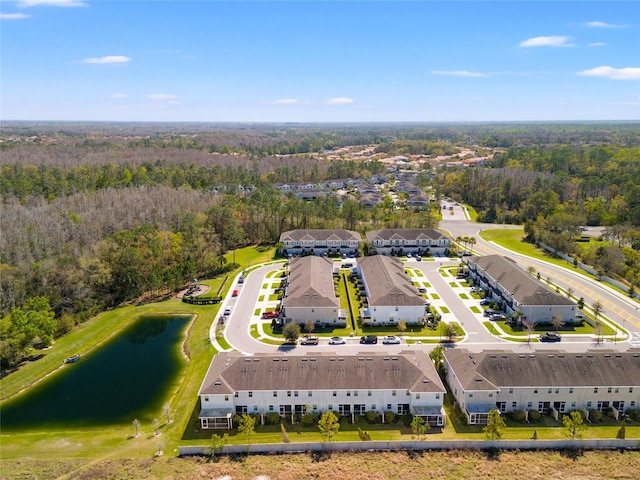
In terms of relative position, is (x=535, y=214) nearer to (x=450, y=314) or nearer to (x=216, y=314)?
(x=450, y=314)

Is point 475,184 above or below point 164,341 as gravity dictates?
above

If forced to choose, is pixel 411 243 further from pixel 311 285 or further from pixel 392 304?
pixel 311 285

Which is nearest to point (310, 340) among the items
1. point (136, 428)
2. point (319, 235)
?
point (136, 428)

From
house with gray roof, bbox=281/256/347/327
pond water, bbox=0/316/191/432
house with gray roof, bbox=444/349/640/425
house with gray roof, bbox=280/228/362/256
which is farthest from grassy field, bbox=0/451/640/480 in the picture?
house with gray roof, bbox=280/228/362/256

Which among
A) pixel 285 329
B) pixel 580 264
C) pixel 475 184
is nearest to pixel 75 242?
pixel 285 329

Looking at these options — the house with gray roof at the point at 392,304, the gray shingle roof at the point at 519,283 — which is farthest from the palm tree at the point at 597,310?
the house with gray roof at the point at 392,304

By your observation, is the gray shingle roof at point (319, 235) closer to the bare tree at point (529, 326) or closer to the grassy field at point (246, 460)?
the bare tree at point (529, 326)

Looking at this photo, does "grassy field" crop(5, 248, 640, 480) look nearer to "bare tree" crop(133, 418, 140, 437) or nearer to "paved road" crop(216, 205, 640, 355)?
"bare tree" crop(133, 418, 140, 437)
